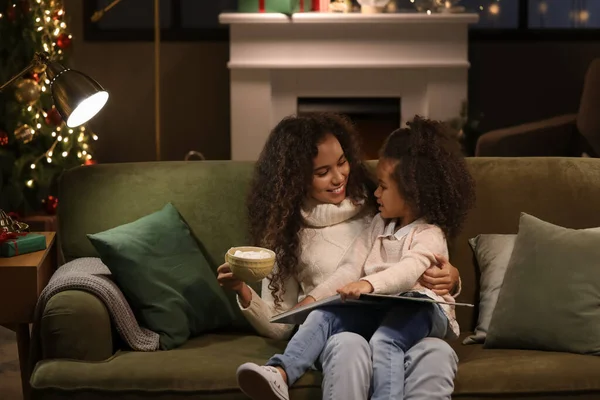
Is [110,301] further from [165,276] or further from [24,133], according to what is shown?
[24,133]

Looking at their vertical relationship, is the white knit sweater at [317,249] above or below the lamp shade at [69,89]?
below

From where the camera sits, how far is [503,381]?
2.39 meters

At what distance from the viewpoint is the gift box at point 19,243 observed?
109 inches

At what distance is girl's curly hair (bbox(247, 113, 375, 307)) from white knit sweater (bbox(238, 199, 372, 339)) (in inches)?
1.0

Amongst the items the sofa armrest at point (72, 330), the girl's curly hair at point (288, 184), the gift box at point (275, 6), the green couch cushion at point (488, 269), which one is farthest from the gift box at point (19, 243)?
the gift box at point (275, 6)

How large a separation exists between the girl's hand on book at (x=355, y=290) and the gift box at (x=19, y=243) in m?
0.97

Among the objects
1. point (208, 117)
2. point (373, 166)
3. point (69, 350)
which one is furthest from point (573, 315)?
point (208, 117)

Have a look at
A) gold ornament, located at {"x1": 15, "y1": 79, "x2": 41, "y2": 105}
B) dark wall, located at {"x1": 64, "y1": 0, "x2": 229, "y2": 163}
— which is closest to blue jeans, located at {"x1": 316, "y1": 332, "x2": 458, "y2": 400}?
gold ornament, located at {"x1": 15, "y1": 79, "x2": 41, "y2": 105}

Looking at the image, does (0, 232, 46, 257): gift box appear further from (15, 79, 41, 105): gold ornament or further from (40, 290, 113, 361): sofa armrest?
(15, 79, 41, 105): gold ornament

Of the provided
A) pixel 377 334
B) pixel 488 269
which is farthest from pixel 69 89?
pixel 488 269

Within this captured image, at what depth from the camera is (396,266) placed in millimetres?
2525

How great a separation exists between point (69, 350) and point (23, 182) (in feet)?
9.48

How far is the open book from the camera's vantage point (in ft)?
7.80

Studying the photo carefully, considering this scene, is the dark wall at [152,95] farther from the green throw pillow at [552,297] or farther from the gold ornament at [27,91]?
the green throw pillow at [552,297]
